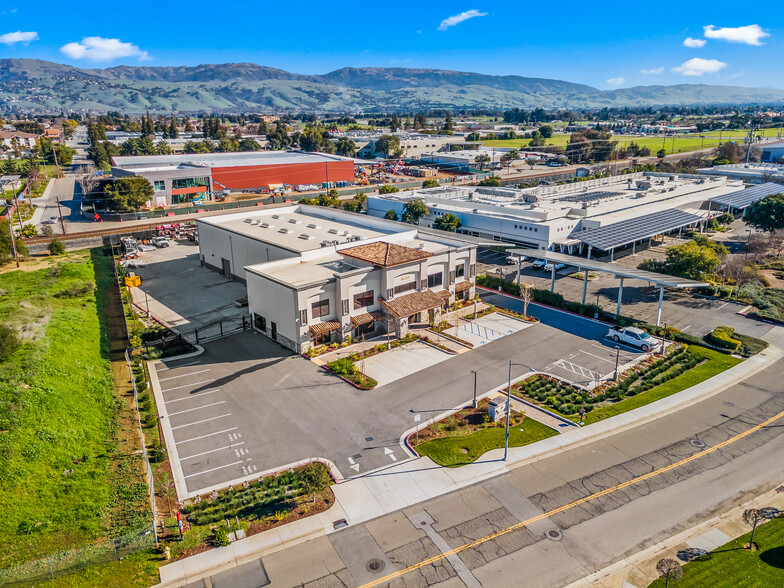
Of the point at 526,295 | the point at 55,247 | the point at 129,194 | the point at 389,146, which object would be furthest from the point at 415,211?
the point at 389,146

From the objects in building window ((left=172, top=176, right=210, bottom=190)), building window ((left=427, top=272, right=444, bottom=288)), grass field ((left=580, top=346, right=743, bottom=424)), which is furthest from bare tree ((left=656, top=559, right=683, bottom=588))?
building window ((left=172, top=176, right=210, bottom=190))

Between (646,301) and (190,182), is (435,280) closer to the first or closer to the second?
(646,301)

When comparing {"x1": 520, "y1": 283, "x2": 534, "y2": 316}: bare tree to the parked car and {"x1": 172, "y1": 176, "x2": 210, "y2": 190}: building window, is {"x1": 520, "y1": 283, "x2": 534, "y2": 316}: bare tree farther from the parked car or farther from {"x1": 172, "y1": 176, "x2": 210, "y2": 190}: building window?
{"x1": 172, "y1": 176, "x2": 210, "y2": 190}: building window

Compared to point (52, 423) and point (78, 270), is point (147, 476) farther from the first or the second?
point (78, 270)

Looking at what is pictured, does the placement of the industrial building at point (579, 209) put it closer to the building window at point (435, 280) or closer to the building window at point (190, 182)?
the building window at point (435, 280)

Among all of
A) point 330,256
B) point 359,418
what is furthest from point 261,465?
point 330,256

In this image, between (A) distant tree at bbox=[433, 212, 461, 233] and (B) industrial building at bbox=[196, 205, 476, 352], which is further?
(A) distant tree at bbox=[433, 212, 461, 233]

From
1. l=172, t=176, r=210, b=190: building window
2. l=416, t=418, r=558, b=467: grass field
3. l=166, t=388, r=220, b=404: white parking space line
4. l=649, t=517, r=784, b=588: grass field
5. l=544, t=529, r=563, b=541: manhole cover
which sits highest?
l=172, t=176, r=210, b=190: building window
